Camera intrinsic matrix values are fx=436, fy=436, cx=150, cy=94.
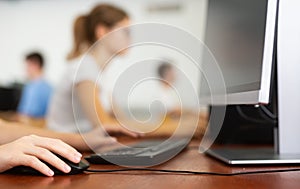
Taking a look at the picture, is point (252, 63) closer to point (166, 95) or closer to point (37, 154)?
point (166, 95)

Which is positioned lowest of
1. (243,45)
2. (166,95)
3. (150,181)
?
(150,181)

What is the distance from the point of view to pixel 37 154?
24.0 inches

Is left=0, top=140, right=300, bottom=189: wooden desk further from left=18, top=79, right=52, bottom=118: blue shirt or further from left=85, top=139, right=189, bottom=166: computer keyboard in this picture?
left=18, top=79, right=52, bottom=118: blue shirt

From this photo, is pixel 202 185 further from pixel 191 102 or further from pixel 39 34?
pixel 39 34

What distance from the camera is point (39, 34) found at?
4848mm

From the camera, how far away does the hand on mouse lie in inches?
24.0

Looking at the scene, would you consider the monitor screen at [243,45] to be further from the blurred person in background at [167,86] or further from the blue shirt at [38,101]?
the blue shirt at [38,101]

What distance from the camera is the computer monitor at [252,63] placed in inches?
28.8

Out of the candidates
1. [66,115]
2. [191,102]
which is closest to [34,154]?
[191,102]

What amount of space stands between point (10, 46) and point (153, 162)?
446 cm

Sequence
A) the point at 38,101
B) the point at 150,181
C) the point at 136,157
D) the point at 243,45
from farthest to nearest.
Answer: the point at 38,101 < the point at 243,45 < the point at 136,157 < the point at 150,181

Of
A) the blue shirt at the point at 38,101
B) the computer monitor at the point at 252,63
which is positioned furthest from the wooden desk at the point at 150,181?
the blue shirt at the point at 38,101

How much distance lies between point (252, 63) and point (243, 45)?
0.10 metres

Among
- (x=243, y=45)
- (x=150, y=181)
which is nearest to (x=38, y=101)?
(x=243, y=45)
